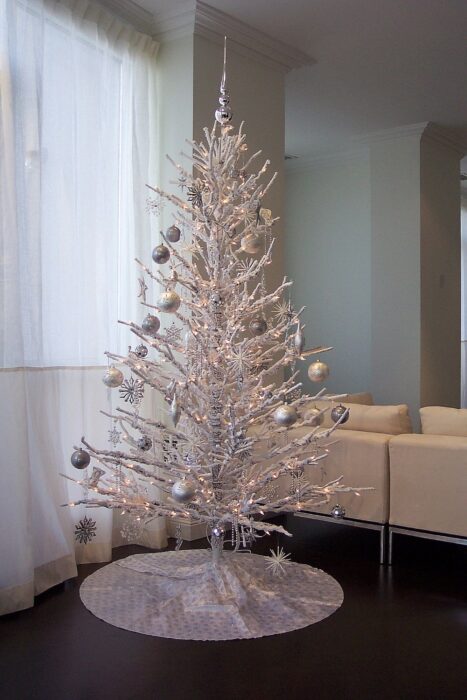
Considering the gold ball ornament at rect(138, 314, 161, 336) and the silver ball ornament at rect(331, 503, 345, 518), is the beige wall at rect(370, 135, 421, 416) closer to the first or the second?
the silver ball ornament at rect(331, 503, 345, 518)

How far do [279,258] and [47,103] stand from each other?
183 cm

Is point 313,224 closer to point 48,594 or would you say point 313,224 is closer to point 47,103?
point 47,103

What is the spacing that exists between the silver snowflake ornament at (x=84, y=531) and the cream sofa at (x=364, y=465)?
1.13 metres

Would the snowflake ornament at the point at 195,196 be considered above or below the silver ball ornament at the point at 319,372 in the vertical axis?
above

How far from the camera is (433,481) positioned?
345 cm

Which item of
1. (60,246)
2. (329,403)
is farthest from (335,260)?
(60,246)

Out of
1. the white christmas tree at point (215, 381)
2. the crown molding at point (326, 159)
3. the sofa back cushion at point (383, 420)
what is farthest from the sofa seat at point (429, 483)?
the crown molding at point (326, 159)

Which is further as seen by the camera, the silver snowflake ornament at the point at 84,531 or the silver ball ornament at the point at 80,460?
the silver snowflake ornament at the point at 84,531

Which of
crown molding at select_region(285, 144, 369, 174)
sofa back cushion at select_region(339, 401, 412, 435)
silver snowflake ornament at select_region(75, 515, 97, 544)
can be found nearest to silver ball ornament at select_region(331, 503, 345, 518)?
sofa back cushion at select_region(339, 401, 412, 435)

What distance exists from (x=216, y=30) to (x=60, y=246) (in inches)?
66.6

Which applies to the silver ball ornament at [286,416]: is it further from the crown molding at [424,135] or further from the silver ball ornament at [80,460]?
the crown molding at [424,135]

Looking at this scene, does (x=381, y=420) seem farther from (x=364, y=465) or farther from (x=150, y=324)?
(x=150, y=324)

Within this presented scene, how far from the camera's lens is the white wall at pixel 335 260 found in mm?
6965

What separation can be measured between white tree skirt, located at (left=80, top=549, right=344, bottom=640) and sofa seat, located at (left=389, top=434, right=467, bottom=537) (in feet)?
1.74
